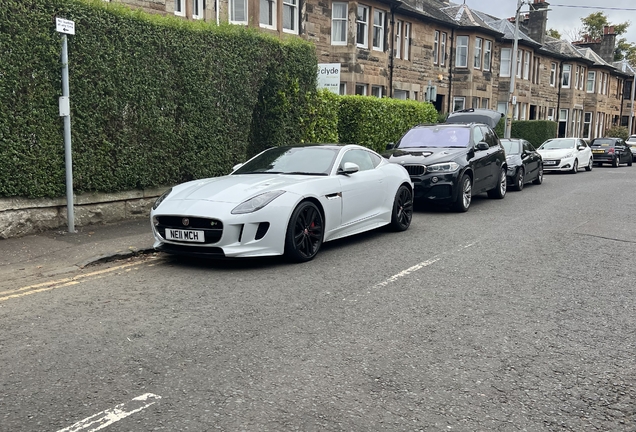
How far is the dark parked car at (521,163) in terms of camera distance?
16.4 m

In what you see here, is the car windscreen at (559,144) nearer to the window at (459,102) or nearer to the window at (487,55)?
the window at (459,102)

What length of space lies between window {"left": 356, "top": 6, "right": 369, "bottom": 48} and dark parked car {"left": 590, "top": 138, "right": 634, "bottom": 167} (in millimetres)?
14097

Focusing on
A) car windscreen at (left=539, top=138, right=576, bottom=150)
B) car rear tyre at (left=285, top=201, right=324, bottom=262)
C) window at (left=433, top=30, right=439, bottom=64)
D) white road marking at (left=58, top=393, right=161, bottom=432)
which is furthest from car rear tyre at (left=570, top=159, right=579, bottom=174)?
white road marking at (left=58, top=393, right=161, bottom=432)

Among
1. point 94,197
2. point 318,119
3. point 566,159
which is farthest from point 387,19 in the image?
point 94,197

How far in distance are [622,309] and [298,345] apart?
3149mm

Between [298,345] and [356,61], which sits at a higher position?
[356,61]

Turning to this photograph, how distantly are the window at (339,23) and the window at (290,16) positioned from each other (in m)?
2.47

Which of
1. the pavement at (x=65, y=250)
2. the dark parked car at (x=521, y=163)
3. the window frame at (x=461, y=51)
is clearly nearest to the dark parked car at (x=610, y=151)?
the window frame at (x=461, y=51)

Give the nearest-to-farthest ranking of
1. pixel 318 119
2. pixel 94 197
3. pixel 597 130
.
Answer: pixel 94 197 → pixel 318 119 → pixel 597 130

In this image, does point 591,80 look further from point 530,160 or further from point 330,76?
point 330,76

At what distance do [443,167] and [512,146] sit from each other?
6714 mm

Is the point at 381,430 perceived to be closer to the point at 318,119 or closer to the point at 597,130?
the point at 318,119

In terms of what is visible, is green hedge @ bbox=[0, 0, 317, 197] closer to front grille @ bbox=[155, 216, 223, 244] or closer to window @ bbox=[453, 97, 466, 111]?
front grille @ bbox=[155, 216, 223, 244]

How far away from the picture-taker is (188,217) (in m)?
6.68
